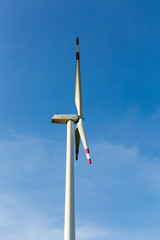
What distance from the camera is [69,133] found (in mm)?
31750

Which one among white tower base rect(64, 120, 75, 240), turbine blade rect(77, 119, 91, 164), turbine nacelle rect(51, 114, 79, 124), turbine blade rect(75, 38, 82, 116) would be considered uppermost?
turbine blade rect(75, 38, 82, 116)

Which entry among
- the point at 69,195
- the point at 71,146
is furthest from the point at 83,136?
the point at 69,195

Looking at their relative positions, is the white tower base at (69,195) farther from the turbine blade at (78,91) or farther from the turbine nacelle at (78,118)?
the turbine blade at (78,91)

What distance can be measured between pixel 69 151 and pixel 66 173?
2.56 meters

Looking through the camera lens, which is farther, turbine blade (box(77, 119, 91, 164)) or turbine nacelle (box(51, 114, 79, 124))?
turbine nacelle (box(51, 114, 79, 124))

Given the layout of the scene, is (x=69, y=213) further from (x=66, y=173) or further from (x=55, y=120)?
(x=55, y=120)

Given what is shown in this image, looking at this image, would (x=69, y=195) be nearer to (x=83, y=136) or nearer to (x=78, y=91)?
(x=83, y=136)

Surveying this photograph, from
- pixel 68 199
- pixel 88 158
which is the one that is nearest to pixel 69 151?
pixel 88 158

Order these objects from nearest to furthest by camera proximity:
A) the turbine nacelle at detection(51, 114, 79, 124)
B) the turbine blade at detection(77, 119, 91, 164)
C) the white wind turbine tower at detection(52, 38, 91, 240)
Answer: the white wind turbine tower at detection(52, 38, 91, 240)
the turbine blade at detection(77, 119, 91, 164)
the turbine nacelle at detection(51, 114, 79, 124)

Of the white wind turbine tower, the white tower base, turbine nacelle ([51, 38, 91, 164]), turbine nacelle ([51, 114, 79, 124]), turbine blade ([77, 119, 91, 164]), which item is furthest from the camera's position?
turbine nacelle ([51, 114, 79, 124])

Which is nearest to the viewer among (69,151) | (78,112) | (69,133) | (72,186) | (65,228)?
(65,228)

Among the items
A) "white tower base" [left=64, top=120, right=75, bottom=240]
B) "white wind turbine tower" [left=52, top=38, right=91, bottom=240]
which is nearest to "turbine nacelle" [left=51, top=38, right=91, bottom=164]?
"white wind turbine tower" [left=52, top=38, right=91, bottom=240]

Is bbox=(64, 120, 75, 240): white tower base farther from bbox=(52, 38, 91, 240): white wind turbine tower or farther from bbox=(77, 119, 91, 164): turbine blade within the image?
bbox=(77, 119, 91, 164): turbine blade

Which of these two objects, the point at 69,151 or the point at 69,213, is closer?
the point at 69,213
